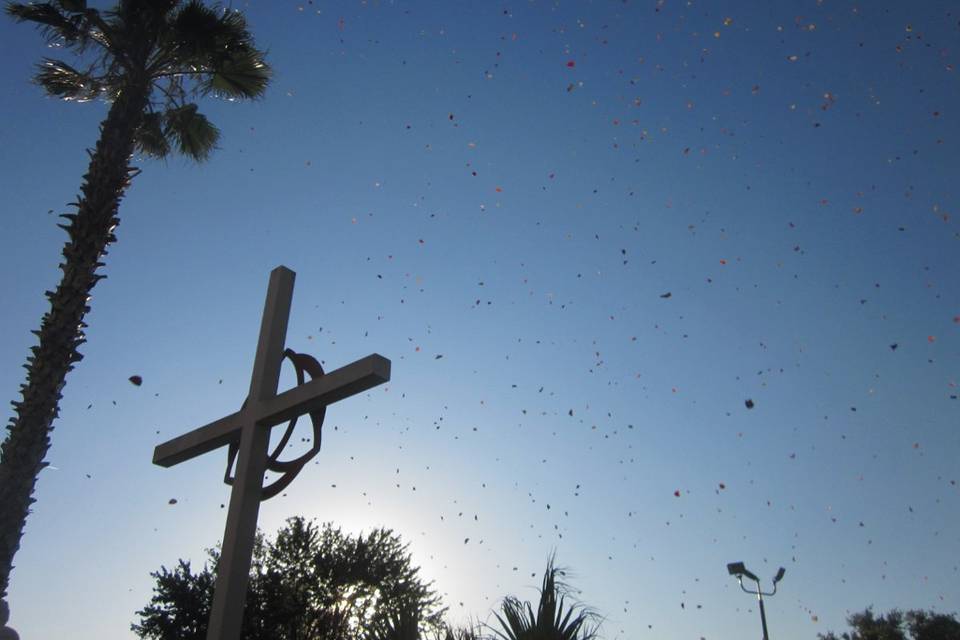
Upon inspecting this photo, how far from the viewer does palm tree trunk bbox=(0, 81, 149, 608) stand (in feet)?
22.8

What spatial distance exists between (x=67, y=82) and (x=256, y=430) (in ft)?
32.0

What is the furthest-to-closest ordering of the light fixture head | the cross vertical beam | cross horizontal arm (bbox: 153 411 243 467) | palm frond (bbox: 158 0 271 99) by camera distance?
the light fixture head
palm frond (bbox: 158 0 271 99)
cross horizontal arm (bbox: 153 411 243 467)
the cross vertical beam

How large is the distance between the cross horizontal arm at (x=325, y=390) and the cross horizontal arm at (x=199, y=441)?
A: 0.96ft

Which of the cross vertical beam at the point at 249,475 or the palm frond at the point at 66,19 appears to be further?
the palm frond at the point at 66,19

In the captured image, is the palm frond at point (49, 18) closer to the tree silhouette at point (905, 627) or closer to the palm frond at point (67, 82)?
the palm frond at point (67, 82)

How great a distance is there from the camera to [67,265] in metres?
7.96

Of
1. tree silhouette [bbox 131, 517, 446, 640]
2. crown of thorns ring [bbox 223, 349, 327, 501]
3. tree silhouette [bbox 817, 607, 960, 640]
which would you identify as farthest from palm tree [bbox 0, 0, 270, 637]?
tree silhouette [bbox 817, 607, 960, 640]

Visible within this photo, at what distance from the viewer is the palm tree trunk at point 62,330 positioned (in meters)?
6.94

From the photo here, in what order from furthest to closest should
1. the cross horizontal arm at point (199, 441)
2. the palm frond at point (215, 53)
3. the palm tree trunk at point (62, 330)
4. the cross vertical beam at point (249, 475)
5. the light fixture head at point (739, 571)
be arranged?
the light fixture head at point (739, 571) → the palm frond at point (215, 53) → the palm tree trunk at point (62, 330) → the cross horizontal arm at point (199, 441) → the cross vertical beam at point (249, 475)

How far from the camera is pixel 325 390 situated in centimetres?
389

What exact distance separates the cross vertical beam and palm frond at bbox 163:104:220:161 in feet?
28.7

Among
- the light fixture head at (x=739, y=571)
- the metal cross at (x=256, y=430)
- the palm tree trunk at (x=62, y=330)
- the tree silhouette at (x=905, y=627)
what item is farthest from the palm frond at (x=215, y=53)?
the tree silhouette at (x=905, y=627)

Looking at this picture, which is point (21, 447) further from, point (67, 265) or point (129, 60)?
point (129, 60)

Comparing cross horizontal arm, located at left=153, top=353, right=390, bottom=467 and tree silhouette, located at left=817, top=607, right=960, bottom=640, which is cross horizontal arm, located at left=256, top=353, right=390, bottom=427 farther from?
tree silhouette, located at left=817, top=607, right=960, bottom=640
